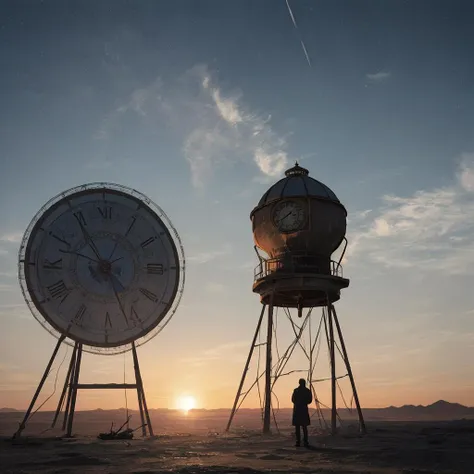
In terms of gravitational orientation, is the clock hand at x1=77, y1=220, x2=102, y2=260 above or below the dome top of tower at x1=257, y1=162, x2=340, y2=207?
below

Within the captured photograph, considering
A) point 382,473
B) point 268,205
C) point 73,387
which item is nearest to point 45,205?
point 73,387

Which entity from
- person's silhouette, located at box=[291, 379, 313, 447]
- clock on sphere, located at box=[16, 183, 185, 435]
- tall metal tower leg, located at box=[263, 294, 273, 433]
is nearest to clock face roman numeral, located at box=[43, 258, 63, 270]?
clock on sphere, located at box=[16, 183, 185, 435]

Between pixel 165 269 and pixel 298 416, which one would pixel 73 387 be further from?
pixel 298 416

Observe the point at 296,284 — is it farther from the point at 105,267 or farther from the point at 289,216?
the point at 105,267

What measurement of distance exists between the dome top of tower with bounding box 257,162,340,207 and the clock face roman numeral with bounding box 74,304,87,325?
10.6 m

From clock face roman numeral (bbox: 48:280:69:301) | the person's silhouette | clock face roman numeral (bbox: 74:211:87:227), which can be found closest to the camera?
the person's silhouette

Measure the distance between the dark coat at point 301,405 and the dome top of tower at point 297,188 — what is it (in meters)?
12.1

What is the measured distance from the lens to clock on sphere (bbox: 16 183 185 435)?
24281 millimetres

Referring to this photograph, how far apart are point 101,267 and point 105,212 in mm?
2817

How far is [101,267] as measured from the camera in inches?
1013

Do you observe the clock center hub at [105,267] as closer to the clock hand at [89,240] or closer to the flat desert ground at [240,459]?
the clock hand at [89,240]

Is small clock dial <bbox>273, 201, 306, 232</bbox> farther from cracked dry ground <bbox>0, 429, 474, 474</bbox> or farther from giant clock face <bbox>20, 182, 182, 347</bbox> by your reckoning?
cracked dry ground <bbox>0, 429, 474, 474</bbox>

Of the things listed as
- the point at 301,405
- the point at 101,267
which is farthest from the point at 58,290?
the point at 301,405

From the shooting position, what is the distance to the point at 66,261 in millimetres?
25000
